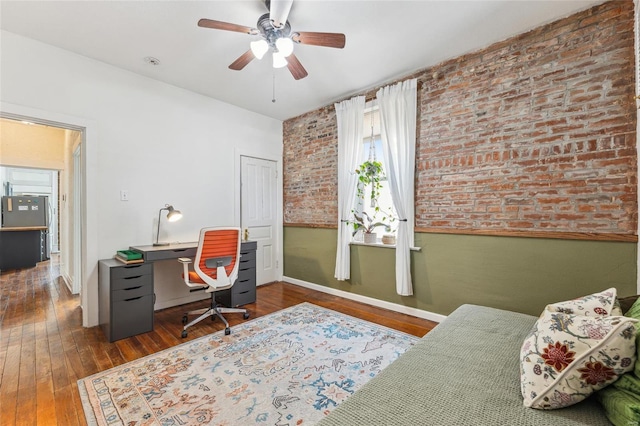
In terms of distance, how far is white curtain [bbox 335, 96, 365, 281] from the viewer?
366cm

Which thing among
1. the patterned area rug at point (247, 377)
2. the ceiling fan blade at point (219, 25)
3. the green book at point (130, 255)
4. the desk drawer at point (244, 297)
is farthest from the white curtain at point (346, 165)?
the green book at point (130, 255)

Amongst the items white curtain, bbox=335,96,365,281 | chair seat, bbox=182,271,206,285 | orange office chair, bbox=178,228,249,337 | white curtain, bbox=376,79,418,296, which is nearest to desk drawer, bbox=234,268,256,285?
orange office chair, bbox=178,228,249,337

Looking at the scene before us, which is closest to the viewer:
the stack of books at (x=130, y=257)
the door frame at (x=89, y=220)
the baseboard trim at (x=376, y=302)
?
the stack of books at (x=130, y=257)

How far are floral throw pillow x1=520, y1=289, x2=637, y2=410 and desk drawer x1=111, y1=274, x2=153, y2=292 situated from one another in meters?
3.04

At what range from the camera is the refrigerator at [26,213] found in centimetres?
605

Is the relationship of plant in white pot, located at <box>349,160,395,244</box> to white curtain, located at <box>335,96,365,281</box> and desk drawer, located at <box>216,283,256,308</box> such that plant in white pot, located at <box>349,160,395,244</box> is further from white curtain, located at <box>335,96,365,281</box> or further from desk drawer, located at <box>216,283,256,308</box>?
desk drawer, located at <box>216,283,256,308</box>

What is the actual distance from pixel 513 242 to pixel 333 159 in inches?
95.3

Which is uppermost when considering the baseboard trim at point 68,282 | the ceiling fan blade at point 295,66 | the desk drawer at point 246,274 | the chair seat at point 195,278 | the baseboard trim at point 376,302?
the ceiling fan blade at point 295,66


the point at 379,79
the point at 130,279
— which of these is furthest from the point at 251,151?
the point at 130,279

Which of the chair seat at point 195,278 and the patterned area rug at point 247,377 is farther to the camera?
the chair seat at point 195,278

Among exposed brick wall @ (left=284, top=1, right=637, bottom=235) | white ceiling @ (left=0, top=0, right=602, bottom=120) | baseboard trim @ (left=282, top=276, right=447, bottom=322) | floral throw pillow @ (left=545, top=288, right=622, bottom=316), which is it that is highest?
white ceiling @ (left=0, top=0, right=602, bottom=120)

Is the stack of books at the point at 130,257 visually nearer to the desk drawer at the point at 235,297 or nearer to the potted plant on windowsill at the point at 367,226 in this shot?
the desk drawer at the point at 235,297

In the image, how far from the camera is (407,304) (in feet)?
10.7

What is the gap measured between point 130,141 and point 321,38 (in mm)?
2509
